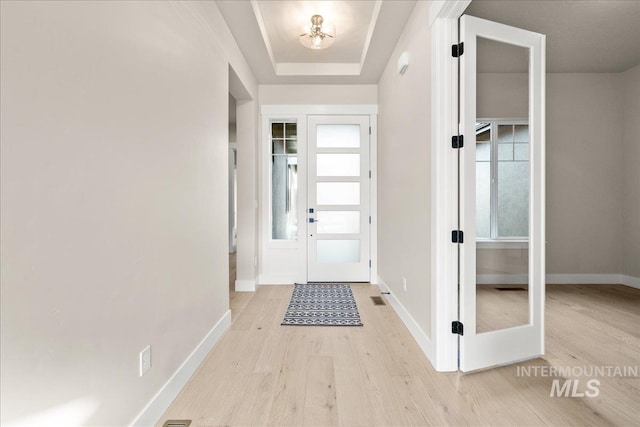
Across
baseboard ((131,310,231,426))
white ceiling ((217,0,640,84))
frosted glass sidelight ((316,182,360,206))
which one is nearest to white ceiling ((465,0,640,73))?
white ceiling ((217,0,640,84))

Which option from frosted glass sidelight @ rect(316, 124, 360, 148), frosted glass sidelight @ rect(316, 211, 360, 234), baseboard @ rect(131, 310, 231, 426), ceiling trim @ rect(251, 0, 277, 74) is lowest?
baseboard @ rect(131, 310, 231, 426)

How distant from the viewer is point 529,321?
86.3 inches

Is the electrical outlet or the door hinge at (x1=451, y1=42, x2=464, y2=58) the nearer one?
the electrical outlet

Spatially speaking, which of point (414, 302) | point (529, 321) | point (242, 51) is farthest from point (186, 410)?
point (242, 51)

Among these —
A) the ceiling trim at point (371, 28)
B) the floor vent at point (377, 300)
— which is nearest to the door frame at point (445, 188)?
the ceiling trim at point (371, 28)

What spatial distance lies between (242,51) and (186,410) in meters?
3.21

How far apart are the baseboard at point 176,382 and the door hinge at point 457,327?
1.71 meters

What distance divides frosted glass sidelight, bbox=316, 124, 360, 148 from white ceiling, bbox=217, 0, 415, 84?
597 mm

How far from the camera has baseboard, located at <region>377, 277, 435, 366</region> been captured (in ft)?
7.33

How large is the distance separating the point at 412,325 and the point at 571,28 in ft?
11.3

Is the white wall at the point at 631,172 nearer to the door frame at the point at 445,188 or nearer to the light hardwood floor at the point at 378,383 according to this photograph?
the light hardwood floor at the point at 378,383

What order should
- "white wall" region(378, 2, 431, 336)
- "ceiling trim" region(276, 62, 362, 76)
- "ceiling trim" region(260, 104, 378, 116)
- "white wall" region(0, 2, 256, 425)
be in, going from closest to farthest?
1. "white wall" region(0, 2, 256, 425)
2. "white wall" region(378, 2, 431, 336)
3. "ceiling trim" region(276, 62, 362, 76)
4. "ceiling trim" region(260, 104, 378, 116)

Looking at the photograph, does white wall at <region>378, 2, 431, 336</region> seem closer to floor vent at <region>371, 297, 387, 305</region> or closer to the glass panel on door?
floor vent at <region>371, 297, 387, 305</region>

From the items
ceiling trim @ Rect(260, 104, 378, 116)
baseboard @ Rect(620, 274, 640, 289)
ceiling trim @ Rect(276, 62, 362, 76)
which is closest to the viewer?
ceiling trim @ Rect(276, 62, 362, 76)
